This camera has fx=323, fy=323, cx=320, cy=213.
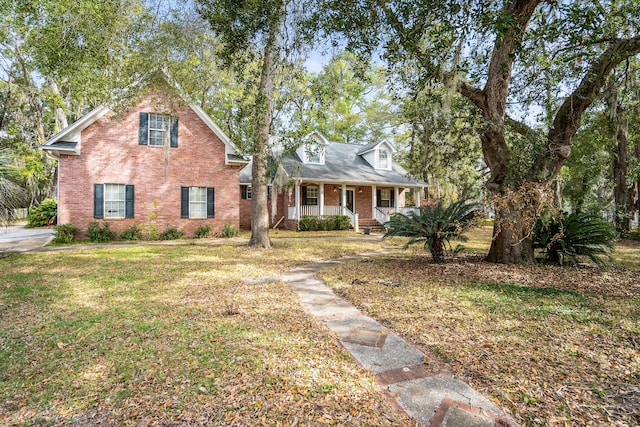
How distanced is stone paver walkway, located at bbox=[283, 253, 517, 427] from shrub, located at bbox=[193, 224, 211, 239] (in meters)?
10.4

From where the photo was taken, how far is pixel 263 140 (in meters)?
9.59

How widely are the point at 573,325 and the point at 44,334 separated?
5.97 meters

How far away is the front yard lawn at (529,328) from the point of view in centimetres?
236

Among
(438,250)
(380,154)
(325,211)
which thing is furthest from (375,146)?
(438,250)

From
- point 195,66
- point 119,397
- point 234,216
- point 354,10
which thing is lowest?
point 119,397

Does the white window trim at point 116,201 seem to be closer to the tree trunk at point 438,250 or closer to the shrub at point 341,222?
the shrub at point 341,222

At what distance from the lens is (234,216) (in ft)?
47.8

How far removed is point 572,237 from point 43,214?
83.8ft

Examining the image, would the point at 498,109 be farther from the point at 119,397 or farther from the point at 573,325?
the point at 119,397

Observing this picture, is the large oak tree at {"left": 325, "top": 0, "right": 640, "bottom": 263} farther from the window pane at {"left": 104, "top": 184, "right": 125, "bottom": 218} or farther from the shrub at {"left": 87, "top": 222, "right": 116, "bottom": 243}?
the shrub at {"left": 87, "top": 222, "right": 116, "bottom": 243}

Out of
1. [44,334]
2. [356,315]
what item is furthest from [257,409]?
[44,334]

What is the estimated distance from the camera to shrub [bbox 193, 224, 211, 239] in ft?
45.1

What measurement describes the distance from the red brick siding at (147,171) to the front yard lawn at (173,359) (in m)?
7.29

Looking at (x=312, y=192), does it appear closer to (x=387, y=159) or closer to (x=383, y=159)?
(x=383, y=159)
